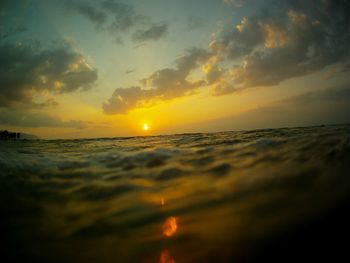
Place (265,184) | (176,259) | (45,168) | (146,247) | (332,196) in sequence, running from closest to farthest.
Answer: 1. (176,259)
2. (146,247)
3. (332,196)
4. (265,184)
5. (45,168)

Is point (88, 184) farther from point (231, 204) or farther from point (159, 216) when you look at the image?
point (231, 204)

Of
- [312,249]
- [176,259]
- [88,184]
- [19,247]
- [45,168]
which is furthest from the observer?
[45,168]

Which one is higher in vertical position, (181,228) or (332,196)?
(332,196)

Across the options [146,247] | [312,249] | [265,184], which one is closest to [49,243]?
[146,247]

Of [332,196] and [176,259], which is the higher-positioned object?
[332,196]

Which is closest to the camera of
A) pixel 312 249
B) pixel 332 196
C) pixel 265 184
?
pixel 312 249

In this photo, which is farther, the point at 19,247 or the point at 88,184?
the point at 88,184

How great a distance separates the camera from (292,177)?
308cm

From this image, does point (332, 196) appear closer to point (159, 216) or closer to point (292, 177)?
point (292, 177)

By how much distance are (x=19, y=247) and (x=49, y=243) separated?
26 cm

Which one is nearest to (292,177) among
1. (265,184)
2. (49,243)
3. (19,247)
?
(265,184)

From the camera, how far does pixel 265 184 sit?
→ 9.61ft

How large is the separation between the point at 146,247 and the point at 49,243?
1.06 metres

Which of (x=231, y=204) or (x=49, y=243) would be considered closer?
(x=49, y=243)
